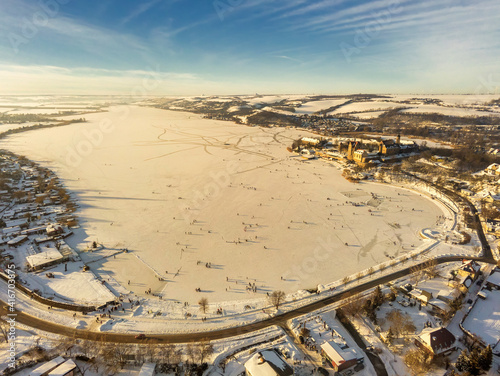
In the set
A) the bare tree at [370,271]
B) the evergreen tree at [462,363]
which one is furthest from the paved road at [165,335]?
the evergreen tree at [462,363]

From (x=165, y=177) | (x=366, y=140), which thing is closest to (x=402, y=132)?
(x=366, y=140)

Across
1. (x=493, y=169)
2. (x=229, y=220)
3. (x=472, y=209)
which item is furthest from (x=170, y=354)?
(x=493, y=169)

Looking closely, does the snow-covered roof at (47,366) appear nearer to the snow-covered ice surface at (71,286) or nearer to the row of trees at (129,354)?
the row of trees at (129,354)

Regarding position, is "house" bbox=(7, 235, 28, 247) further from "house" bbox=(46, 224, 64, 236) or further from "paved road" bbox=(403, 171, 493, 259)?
"paved road" bbox=(403, 171, 493, 259)

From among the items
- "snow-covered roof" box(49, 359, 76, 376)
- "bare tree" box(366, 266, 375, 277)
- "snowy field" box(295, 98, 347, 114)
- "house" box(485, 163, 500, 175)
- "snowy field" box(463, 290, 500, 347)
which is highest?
"snowy field" box(295, 98, 347, 114)

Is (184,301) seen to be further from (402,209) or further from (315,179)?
(315,179)

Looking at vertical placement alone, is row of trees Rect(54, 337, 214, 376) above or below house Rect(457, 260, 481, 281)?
below

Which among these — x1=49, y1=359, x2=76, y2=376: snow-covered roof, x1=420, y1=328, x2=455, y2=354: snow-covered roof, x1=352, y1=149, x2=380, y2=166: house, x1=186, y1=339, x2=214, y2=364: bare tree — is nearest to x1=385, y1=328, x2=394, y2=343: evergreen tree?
x1=420, y1=328, x2=455, y2=354: snow-covered roof
